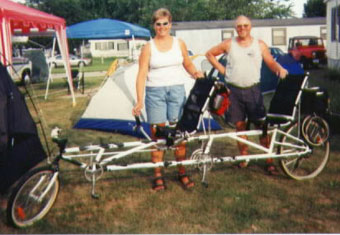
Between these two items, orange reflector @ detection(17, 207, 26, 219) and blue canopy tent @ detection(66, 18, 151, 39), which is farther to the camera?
blue canopy tent @ detection(66, 18, 151, 39)

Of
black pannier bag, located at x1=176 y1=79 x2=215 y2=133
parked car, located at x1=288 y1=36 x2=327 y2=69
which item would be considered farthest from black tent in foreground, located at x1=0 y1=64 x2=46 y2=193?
parked car, located at x1=288 y1=36 x2=327 y2=69

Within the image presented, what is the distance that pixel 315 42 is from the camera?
24828 millimetres

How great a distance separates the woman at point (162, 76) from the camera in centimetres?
423

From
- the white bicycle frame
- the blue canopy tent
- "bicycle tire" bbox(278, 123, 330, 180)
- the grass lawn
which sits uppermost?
the blue canopy tent

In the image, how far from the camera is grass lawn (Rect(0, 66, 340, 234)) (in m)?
3.72

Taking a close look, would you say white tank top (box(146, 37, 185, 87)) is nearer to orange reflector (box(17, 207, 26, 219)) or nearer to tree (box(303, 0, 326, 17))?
orange reflector (box(17, 207, 26, 219))

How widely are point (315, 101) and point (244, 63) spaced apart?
0.88 meters

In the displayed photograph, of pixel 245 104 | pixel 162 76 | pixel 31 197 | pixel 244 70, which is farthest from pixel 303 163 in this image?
pixel 31 197

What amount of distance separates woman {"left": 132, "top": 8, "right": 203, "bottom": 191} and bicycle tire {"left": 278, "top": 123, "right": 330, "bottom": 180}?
4.00 ft

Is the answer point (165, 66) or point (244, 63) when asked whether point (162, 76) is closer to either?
point (165, 66)

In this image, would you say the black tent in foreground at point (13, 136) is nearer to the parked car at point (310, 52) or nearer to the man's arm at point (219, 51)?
the man's arm at point (219, 51)

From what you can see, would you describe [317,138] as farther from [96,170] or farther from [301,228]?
[96,170]

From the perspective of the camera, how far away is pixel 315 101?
4582 millimetres

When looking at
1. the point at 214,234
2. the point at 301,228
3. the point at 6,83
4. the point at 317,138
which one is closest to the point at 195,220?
the point at 214,234
